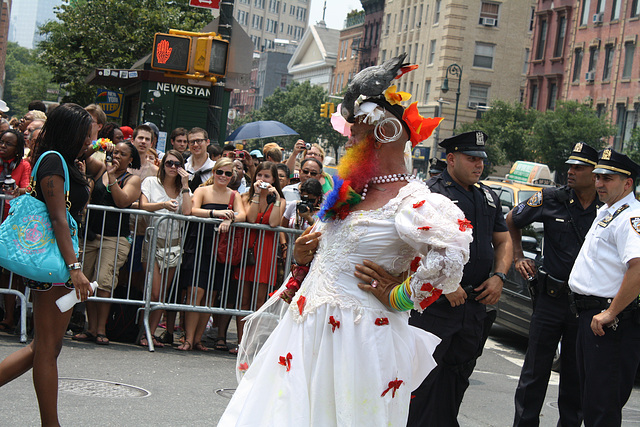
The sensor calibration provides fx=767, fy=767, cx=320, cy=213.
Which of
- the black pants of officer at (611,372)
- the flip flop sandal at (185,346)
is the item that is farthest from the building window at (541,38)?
the black pants of officer at (611,372)

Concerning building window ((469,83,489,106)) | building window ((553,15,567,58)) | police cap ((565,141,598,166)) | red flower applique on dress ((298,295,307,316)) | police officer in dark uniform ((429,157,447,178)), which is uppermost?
building window ((553,15,567,58))

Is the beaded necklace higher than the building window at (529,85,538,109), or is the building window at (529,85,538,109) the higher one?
the building window at (529,85,538,109)

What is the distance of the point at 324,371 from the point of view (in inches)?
139

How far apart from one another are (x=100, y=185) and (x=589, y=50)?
44.3 metres

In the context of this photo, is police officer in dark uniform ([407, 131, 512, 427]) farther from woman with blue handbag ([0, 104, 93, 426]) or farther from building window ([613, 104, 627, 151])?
building window ([613, 104, 627, 151])

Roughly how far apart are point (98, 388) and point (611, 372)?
381 centimetres

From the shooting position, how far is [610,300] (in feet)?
16.7

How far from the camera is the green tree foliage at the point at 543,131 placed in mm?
39125

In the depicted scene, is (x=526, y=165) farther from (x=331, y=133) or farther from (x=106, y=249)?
(x=331, y=133)

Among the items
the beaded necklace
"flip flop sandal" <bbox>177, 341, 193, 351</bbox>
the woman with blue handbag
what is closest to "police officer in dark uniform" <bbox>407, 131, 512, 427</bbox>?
the beaded necklace

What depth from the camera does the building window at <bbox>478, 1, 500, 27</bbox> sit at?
61.9 m

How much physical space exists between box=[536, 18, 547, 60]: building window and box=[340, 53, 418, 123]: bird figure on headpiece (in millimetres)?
51822

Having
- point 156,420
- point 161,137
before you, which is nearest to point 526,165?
point 161,137

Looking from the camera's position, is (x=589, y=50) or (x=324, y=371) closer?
(x=324, y=371)
